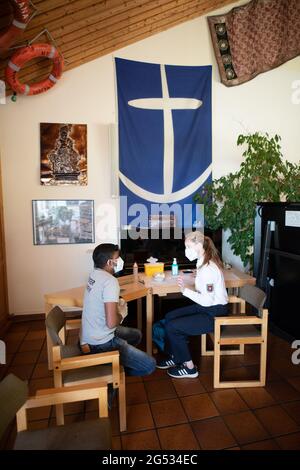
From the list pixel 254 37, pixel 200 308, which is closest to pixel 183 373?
pixel 200 308

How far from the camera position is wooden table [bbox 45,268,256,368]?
253 centimetres

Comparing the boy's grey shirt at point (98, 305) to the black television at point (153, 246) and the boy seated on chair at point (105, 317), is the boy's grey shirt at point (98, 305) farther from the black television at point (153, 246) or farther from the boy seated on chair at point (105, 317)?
the black television at point (153, 246)

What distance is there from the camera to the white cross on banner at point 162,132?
143 inches

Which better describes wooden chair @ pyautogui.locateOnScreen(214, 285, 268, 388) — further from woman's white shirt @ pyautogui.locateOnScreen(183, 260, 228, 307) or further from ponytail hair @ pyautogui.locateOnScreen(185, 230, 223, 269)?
ponytail hair @ pyautogui.locateOnScreen(185, 230, 223, 269)

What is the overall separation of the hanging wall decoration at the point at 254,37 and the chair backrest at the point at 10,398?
4.08 meters

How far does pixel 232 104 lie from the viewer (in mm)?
3957

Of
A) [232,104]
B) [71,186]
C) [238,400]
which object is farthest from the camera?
[232,104]

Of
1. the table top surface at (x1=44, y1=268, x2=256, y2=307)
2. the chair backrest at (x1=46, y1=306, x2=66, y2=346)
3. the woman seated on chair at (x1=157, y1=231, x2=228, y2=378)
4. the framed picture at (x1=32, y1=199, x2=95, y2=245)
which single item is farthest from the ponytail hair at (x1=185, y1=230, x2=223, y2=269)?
the framed picture at (x1=32, y1=199, x2=95, y2=245)

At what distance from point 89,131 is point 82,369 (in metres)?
2.86

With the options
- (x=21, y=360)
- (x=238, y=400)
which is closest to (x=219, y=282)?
(x=238, y=400)

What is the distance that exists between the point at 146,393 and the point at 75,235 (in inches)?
84.9

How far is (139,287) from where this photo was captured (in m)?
2.71

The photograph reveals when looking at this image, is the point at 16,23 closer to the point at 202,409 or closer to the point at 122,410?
the point at 122,410

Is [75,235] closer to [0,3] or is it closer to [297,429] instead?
[0,3]
